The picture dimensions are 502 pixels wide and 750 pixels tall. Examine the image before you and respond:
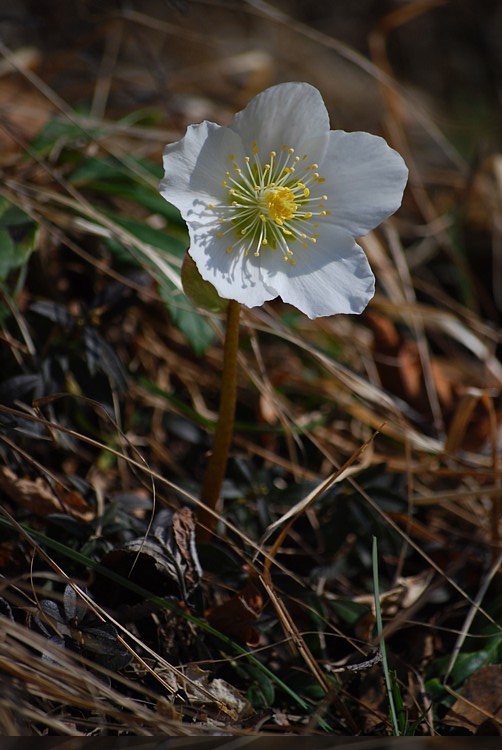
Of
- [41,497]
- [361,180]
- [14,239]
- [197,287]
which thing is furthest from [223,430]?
[14,239]

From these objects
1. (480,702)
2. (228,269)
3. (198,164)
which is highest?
(198,164)

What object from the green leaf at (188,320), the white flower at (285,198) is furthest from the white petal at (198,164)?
the green leaf at (188,320)

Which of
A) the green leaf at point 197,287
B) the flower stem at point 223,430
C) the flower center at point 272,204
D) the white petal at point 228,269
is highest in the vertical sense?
the flower center at point 272,204

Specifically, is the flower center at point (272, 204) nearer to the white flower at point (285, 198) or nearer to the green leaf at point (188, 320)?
the white flower at point (285, 198)

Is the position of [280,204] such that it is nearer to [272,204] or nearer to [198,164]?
A: [272,204]

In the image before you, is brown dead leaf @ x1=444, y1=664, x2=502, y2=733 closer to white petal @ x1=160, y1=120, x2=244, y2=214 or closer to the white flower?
the white flower
